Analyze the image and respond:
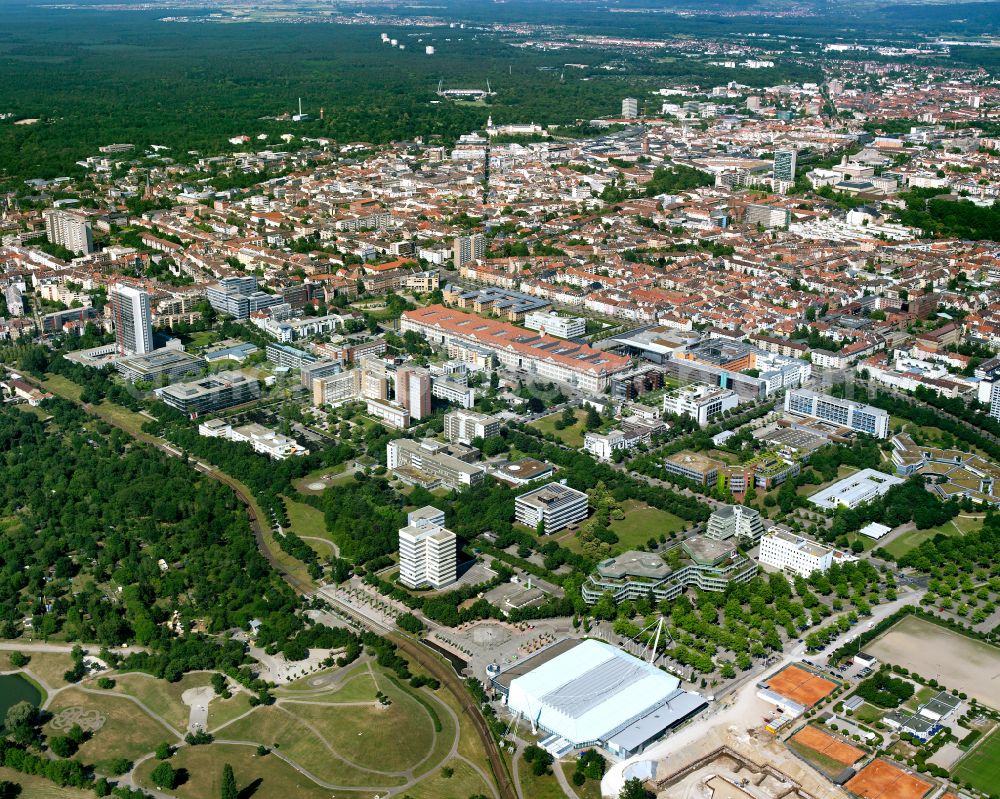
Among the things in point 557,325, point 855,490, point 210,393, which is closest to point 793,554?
point 855,490

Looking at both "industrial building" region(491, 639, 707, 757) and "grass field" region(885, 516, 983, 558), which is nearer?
"industrial building" region(491, 639, 707, 757)

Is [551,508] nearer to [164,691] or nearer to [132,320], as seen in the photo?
[164,691]

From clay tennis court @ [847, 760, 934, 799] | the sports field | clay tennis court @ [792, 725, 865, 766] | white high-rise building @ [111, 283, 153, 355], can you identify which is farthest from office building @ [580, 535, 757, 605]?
white high-rise building @ [111, 283, 153, 355]

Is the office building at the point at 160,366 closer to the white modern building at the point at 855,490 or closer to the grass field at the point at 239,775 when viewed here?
A: the grass field at the point at 239,775

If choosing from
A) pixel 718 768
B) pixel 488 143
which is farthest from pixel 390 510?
pixel 488 143

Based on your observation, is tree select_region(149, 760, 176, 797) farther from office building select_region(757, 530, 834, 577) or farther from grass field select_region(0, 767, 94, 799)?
office building select_region(757, 530, 834, 577)

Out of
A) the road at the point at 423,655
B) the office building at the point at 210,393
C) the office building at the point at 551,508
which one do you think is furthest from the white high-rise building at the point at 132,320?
the office building at the point at 551,508

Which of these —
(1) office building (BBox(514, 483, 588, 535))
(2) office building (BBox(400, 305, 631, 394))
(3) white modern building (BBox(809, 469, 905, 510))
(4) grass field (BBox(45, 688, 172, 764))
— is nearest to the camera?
(4) grass field (BBox(45, 688, 172, 764))
